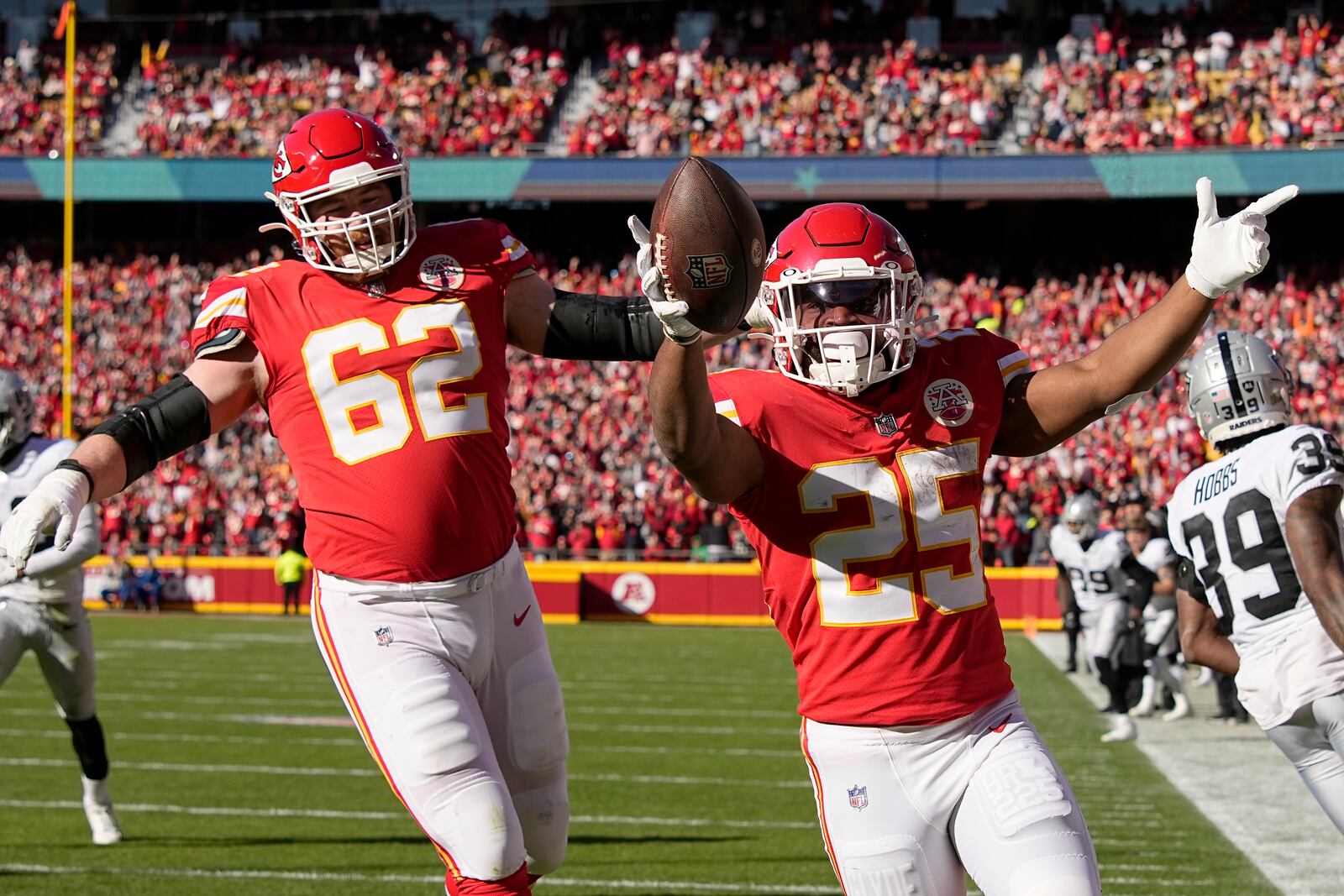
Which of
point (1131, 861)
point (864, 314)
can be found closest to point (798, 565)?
point (864, 314)

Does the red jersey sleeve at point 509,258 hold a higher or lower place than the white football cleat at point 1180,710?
higher

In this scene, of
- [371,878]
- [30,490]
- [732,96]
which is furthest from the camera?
[732,96]

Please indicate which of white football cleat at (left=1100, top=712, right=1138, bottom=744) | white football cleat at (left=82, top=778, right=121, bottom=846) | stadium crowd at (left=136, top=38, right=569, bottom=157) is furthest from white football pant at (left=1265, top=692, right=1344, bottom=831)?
stadium crowd at (left=136, top=38, right=569, bottom=157)

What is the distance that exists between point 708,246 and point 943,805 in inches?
45.6

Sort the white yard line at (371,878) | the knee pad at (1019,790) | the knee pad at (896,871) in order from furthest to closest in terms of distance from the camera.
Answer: the white yard line at (371,878)
the knee pad at (896,871)
the knee pad at (1019,790)

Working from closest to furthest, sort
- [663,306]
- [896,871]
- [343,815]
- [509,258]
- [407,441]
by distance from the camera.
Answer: [663,306] < [896,871] < [407,441] < [509,258] < [343,815]

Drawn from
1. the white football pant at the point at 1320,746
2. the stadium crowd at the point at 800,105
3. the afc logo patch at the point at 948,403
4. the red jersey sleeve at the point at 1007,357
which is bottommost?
the white football pant at the point at 1320,746

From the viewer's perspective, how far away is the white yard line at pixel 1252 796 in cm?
639

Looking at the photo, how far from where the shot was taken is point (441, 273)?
394cm

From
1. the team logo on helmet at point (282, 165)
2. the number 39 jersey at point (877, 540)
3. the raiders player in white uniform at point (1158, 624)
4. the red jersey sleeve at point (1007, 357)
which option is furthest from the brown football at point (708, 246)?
the raiders player in white uniform at point (1158, 624)

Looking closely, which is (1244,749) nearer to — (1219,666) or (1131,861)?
(1131,861)

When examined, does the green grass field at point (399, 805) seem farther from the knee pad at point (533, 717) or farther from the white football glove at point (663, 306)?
the white football glove at point (663, 306)

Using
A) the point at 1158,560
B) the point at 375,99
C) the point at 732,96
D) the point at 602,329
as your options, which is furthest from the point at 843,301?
the point at 375,99

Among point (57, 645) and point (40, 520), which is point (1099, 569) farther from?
point (40, 520)
